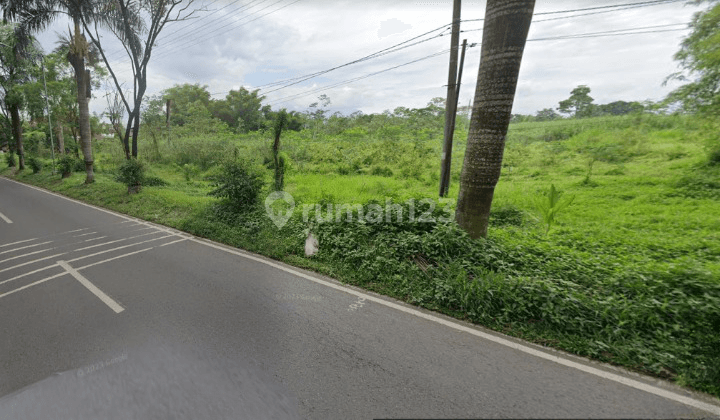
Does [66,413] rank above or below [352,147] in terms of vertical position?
below

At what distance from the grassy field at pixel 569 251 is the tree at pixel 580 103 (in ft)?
86.1

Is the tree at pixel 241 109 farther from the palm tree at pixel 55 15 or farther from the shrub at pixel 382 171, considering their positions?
the shrub at pixel 382 171

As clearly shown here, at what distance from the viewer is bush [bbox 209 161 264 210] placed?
8414 millimetres

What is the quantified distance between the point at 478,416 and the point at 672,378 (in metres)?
1.95

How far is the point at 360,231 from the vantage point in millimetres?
6117

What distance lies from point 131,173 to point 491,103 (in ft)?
43.0

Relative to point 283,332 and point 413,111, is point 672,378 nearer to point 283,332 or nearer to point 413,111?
point 283,332

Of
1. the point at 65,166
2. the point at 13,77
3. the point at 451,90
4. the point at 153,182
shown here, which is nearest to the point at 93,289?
the point at 451,90

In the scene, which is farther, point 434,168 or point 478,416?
point 434,168

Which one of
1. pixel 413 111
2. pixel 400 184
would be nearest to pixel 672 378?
pixel 400 184

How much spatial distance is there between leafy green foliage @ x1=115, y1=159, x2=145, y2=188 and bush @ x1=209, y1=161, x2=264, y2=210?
5.89m

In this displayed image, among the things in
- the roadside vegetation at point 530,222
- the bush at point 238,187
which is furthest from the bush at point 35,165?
the bush at point 238,187

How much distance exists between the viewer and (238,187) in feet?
27.5

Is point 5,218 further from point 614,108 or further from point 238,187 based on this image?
point 614,108
